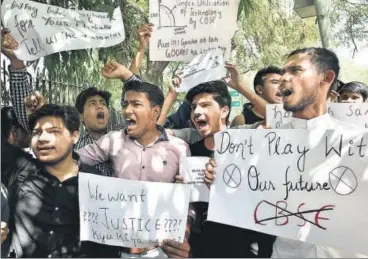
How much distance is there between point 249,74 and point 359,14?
0.85 m

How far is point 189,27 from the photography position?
3916 mm

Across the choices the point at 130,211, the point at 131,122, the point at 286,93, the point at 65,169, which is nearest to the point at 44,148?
the point at 65,169

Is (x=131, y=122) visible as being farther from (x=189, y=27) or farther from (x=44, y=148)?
(x=189, y=27)

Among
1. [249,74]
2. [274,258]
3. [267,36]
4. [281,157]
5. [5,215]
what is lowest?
[274,258]

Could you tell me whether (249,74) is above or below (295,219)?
above

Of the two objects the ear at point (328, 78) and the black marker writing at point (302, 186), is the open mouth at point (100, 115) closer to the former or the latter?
the black marker writing at point (302, 186)

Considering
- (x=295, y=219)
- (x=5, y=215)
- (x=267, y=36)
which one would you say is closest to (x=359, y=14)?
(x=267, y=36)

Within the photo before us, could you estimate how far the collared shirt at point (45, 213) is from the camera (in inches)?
156

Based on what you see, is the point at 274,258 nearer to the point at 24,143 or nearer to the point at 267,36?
the point at 267,36

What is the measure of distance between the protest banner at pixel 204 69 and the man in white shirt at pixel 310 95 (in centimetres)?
44

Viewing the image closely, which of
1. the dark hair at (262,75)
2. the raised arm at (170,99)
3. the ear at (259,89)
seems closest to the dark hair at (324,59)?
the dark hair at (262,75)

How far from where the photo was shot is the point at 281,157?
12.1 feet

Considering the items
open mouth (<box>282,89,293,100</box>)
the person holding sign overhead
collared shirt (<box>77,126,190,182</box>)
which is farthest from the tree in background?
collared shirt (<box>77,126,190,182</box>)

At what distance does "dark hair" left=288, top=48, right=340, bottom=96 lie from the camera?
3715mm
